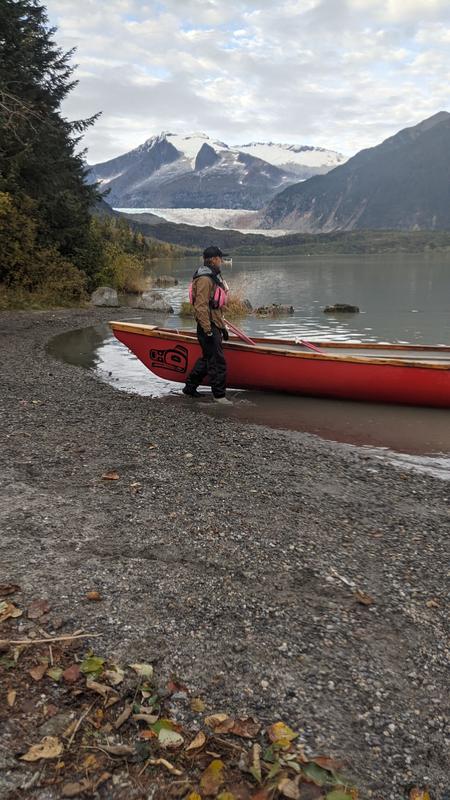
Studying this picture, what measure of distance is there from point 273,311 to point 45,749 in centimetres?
2802

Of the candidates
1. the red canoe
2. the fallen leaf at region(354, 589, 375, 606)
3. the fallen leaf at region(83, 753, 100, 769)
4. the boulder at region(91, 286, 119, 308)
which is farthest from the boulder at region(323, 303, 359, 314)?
the fallen leaf at region(83, 753, 100, 769)

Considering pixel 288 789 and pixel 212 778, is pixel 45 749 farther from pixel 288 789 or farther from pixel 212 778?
pixel 288 789

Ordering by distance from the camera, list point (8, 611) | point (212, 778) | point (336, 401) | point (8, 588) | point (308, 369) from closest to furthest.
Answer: point (212, 778)
point (8, 611)
point (8, 588)
point (308, 369)
point (336, 401)

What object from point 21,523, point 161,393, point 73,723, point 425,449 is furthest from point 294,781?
point 161,393

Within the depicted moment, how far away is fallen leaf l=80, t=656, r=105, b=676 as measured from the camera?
2990 mm

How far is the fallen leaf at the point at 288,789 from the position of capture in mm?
2352

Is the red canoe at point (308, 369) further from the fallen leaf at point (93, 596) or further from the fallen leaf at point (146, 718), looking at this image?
the fallen leaf at point (146, 718)

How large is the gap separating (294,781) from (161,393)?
1009 centimetres

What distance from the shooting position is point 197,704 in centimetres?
286

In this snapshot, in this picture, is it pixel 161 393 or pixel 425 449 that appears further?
pixel 161 393

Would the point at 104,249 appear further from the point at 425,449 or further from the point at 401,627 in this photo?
the point at 401,627

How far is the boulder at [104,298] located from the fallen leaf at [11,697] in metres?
28.7

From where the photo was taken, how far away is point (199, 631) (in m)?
3.47

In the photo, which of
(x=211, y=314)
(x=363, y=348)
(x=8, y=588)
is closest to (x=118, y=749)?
(x=8, y=588)
